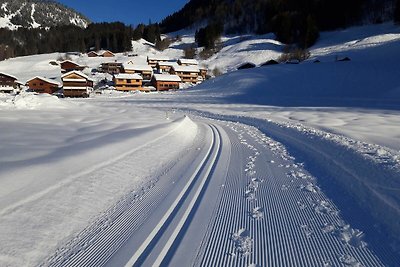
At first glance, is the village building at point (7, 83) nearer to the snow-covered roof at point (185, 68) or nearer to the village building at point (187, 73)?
the village building at point (187, 73)

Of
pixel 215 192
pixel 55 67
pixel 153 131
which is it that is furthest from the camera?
pixel 55 67

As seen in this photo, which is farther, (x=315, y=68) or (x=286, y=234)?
(x=315, y=68)

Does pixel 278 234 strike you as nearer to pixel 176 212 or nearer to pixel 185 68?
pixel 176 212

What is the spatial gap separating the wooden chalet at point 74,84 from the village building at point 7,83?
1699 cm

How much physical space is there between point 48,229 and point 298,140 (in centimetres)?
1043

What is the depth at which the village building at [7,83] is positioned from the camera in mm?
74044

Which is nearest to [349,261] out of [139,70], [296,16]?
[139,70]

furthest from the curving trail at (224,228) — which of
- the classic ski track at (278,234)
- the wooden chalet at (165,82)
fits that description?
the wooden chalet at (165,82)

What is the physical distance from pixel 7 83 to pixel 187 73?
45690mm

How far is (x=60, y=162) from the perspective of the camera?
780cm

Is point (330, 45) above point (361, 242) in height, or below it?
above

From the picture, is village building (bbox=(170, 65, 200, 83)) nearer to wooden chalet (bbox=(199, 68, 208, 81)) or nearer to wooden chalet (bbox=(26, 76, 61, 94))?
wooden chalet (bbox=(199, 68, 208, 81))

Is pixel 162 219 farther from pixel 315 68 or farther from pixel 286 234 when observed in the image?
pixel 315 68

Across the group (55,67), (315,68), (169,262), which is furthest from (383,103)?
(55,67)
